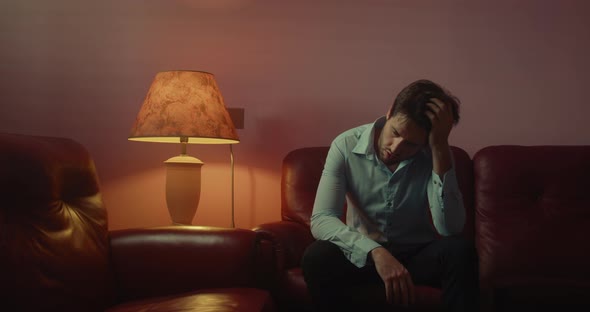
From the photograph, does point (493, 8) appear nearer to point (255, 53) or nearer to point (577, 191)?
point (577, 191)

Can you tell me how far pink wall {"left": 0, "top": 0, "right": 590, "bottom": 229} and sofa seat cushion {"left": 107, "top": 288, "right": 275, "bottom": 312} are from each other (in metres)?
1.16

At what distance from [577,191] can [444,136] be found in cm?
97

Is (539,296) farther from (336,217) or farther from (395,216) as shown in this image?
(336,217)

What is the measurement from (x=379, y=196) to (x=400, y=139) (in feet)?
0.81

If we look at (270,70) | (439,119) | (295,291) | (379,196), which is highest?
(270,70)

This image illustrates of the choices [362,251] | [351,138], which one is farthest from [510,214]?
[362,251]

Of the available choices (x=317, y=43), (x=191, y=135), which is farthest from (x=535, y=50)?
(x=191, y=135)

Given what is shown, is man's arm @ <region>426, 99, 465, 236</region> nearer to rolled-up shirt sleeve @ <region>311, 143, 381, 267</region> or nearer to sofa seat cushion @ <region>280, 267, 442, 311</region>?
rolled-up shirt sleeve @ <region>311, 143, 381, 267</region>

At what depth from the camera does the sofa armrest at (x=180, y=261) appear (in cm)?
171

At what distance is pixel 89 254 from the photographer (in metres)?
1.62

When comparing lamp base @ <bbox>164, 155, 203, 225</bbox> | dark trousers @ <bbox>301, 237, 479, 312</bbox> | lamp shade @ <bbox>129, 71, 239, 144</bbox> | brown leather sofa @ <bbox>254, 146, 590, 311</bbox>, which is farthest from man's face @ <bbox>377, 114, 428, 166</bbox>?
lamp base @ <bbox>164, 155, 203, 225</bbox>

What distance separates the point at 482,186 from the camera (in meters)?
2.31

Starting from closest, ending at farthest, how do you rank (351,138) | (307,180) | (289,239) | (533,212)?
(351,138) < (289,239) < (533,212) < (307,180)

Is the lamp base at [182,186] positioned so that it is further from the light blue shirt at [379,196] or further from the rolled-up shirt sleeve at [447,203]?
the rolled-up shirt sleeve at [447,203]
